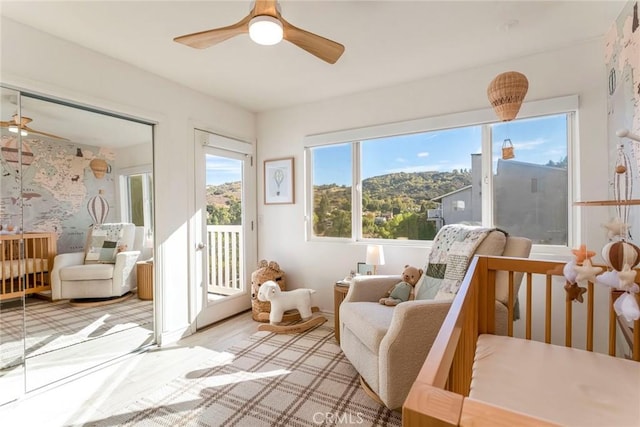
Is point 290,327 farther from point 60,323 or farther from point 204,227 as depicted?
point 60,323

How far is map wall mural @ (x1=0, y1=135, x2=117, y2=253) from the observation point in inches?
72.8

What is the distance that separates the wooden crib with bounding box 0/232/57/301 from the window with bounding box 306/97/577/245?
2.21 m

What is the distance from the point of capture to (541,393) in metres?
0.91

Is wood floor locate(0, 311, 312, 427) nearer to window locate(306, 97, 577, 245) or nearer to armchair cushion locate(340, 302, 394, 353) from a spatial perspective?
armchair cushion locate(340, 302, 394, 353)

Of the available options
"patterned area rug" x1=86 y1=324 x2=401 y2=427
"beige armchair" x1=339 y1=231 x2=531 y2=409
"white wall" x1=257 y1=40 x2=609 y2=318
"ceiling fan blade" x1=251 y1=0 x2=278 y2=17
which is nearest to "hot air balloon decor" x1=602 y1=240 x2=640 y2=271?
"beige armchair" x1=339 y1=231 x2=531 y2=409

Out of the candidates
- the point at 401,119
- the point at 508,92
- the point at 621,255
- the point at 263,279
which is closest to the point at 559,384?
the point at 621,255

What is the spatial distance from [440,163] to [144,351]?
304 cm

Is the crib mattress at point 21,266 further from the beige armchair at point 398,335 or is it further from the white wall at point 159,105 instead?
the beige armchair at point 398,335

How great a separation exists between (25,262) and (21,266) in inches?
1.2

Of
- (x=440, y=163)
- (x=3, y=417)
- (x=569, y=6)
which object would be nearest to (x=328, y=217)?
(x=440, y=163)

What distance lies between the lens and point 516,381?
3.21 feet

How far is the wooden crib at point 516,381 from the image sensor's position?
0.43m

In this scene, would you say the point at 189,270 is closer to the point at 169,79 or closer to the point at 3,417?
the point at 3,417

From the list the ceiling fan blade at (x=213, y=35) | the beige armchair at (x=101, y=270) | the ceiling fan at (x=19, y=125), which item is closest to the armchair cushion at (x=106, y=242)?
the beige armchair at (x=101, y=270)
